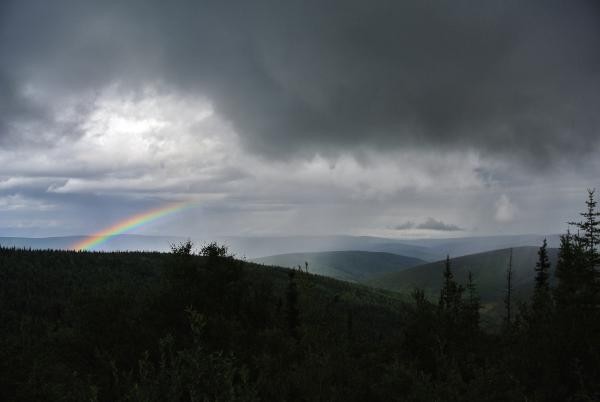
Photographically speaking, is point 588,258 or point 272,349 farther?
point 588,258

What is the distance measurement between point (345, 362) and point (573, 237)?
127 ft

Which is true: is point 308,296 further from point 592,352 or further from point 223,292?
point 223,292

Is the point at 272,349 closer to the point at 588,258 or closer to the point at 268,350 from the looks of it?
the point at 268,350

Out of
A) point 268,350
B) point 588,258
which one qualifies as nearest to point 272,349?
point 268,350

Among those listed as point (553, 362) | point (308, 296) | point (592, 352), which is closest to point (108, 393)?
point (308, 296)

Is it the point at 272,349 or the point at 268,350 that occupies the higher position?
the point at 268,350

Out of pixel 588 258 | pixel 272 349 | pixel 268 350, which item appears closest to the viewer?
pixel 268 350

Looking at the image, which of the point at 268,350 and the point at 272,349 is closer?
the point at 268,350

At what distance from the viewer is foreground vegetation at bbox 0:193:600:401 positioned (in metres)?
9.57

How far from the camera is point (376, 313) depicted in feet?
532

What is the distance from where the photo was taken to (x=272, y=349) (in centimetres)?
1639

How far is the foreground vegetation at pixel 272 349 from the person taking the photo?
9.57 metres

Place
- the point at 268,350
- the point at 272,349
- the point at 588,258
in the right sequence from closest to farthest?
the point at 268,350, the point at 272,349, the point at 588,258

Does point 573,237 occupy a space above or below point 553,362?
above
